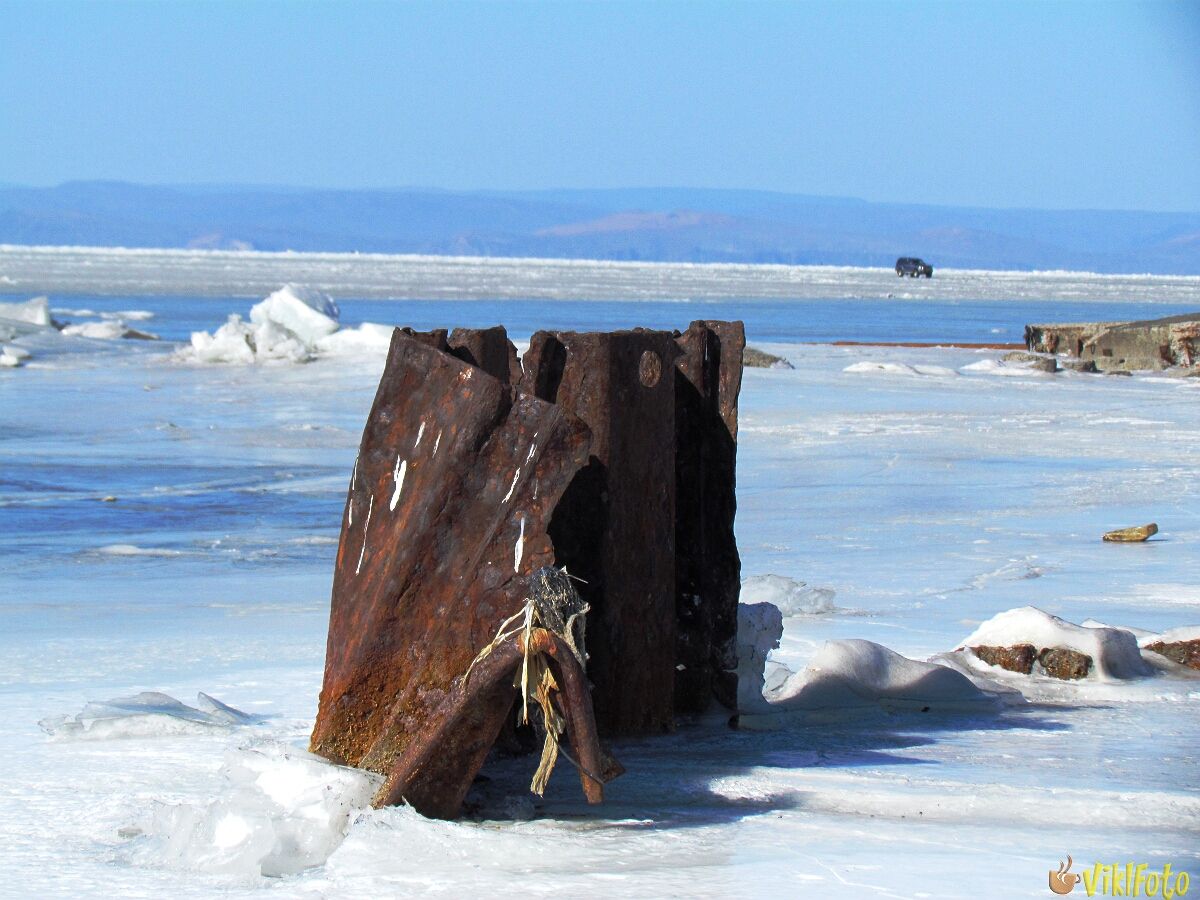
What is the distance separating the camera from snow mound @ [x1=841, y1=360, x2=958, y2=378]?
645 inches

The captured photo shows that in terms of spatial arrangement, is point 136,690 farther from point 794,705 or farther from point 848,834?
point 848,834

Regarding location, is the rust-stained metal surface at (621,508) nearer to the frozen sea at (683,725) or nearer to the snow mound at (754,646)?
the frozen sea at (683,725)

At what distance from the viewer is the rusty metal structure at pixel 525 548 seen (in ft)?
8.41

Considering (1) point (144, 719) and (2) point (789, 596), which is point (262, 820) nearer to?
(1) point (144, 719)

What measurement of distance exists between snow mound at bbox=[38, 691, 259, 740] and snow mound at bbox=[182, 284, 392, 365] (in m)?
A: 15.1

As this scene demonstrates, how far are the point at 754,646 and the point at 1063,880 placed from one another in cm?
122

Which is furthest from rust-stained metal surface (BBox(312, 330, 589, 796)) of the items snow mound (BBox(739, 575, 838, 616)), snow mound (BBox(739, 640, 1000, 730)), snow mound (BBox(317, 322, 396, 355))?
snow mound (BBox(317, 322, 396, 355))

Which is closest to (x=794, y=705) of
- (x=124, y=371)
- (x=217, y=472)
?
(x=217, y=472)

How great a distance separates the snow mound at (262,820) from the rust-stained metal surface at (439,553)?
4.4 inches

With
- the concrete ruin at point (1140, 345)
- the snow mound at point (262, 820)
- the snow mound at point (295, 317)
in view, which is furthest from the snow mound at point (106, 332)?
the snow mound at point (262, 820)

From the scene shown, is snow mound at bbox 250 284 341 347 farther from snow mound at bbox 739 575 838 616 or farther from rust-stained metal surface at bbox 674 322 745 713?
rust-stained metal surface at bbox 674 322 745 713

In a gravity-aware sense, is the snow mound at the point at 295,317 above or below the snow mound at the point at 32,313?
above

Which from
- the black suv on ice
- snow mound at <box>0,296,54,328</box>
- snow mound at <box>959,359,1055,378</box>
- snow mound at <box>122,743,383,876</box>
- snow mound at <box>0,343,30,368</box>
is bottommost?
snow mound at <box>0,343,30,368</box>

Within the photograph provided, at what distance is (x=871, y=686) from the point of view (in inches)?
144
